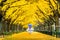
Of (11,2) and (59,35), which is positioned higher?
(11,2)

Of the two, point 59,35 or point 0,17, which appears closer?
point 59,35

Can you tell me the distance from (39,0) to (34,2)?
0.89 metres

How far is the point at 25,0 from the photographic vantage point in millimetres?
23609

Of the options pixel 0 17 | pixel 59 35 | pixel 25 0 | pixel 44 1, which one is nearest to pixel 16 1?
pixel 25 0

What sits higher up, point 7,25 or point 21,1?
point 21,1

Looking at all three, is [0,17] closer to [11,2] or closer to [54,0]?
[11,2]

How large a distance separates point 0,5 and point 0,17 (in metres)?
9.66

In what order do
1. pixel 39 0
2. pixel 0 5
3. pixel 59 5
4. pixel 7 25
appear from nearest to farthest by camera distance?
pixel 39 0, pixel 59 5, pixel 0 5, pixel 7 25

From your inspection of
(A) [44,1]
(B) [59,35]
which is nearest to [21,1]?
(A) [44,1]

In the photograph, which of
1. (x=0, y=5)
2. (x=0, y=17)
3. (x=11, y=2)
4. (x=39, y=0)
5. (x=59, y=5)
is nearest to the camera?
(x=39, y=0)

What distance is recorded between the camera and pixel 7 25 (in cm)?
5316

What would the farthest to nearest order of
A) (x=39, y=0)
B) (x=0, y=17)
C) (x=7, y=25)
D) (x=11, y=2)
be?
(x=7, y=25)
(x=0, y=17)
(x=11, y=2)
(x=39, y=0)

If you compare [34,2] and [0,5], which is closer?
[34,2]

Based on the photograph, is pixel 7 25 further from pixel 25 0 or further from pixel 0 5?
pixel 25 0
